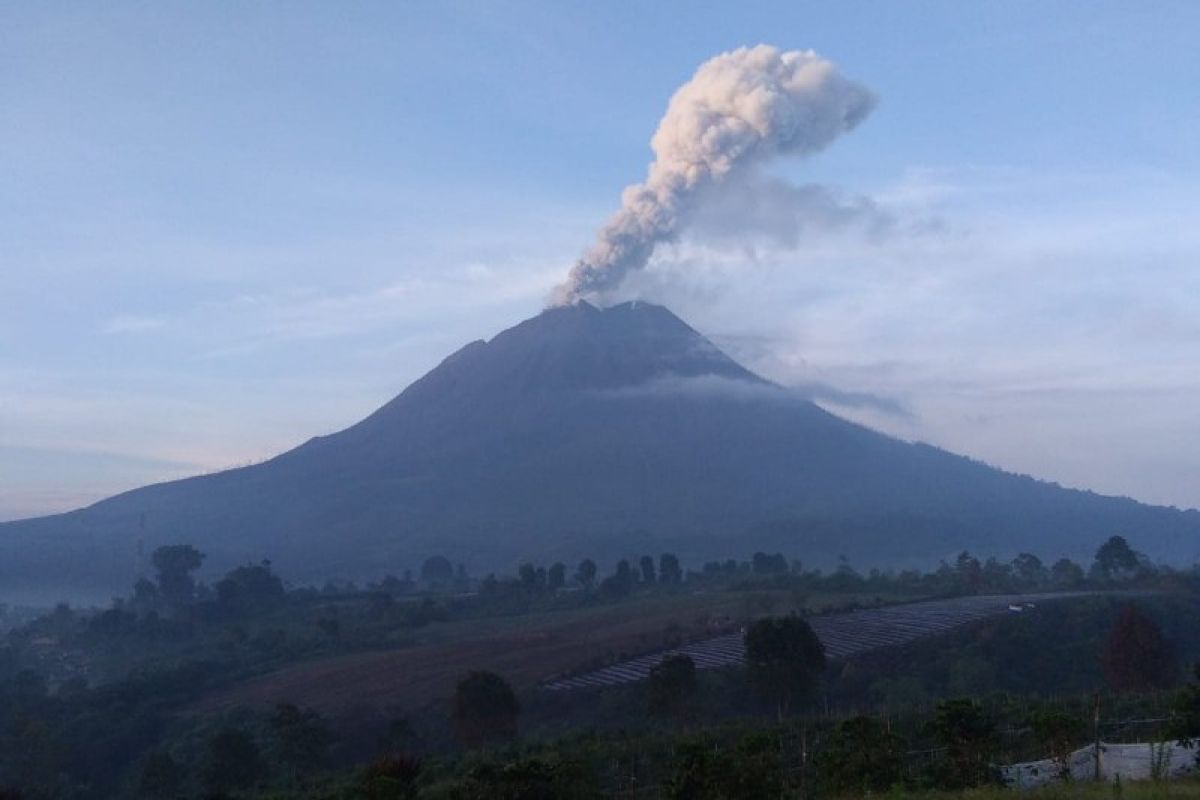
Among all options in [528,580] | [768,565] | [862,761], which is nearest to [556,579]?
[528,580]

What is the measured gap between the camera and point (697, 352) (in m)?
199

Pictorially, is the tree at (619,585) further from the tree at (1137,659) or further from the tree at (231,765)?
the tree at (1137,659)

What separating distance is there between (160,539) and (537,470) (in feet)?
164

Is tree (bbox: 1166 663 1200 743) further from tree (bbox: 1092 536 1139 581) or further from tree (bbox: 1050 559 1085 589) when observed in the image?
tree (bbox: 1092 536 1139 581)

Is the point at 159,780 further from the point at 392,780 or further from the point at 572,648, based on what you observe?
the point at 572,648

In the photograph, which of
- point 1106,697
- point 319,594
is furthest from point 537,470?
point 1106,697

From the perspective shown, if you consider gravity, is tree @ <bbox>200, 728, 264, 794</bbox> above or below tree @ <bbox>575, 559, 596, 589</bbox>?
below

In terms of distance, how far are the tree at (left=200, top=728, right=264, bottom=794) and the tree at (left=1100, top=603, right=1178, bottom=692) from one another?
2407cm

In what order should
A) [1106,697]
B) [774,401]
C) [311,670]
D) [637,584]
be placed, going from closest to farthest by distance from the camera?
[1106,697] < [311,670] < [637,584] < [774,401]

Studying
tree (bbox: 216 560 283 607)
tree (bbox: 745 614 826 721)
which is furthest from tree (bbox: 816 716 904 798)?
tree (bbox: 216 560 283 607)

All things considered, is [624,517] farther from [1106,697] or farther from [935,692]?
[1106,697]

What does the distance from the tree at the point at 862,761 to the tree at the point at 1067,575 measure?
5317 centimetres

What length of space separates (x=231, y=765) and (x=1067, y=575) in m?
54.7

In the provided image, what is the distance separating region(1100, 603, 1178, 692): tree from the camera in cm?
3231
